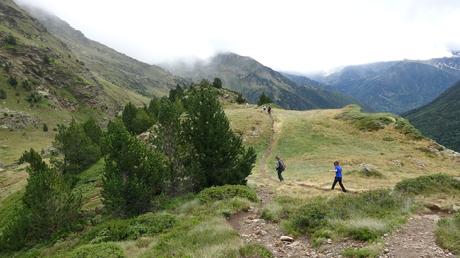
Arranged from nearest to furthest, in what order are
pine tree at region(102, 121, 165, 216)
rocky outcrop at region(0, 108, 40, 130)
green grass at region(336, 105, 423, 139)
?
1. pine tree at region(102, 121, 165, 216)
2. green grass at region(336, 105, 423, 139)
3. rocky outcrop at region(0, 108, 40, 130)

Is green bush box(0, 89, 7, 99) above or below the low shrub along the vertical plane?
below

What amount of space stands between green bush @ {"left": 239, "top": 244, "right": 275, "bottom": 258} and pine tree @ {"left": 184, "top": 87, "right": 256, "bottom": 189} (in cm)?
1683

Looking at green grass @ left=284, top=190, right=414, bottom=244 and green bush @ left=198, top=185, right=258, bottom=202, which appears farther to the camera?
green bush @ left=198, top=185, right=258, bottom=202

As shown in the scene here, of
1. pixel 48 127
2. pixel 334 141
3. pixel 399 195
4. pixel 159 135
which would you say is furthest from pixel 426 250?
pixel 48 127

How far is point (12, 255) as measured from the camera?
113 feet

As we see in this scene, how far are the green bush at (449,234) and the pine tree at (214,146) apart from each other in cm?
1817

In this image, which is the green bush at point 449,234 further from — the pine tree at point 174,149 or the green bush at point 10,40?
the green bush at point 10,40

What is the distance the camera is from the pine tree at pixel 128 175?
28844 millimetres

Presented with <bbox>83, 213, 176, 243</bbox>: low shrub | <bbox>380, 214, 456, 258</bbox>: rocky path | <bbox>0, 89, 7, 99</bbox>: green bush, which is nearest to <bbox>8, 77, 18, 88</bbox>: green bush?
<bbox>0, 89, 7, 99</bbox>: green bush

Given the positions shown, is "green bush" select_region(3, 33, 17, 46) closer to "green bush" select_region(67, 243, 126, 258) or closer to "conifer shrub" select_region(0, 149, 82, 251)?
"conifer shrub" select_region(0, 149, 82, 251)

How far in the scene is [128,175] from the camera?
3089 cm

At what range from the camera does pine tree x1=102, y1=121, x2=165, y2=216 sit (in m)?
28.8

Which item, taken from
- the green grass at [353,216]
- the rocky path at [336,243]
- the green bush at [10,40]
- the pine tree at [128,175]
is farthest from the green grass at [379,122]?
the green bush at [10,40]

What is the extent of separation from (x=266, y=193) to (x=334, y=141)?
107ft
